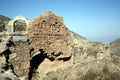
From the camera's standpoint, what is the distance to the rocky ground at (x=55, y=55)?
58.0 ft

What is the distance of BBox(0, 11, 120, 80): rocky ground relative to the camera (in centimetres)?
1769

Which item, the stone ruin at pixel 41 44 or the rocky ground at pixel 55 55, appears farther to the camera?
the rocky ground at pixel 55 55

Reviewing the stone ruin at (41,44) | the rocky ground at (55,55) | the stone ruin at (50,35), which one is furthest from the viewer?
the stone ruin at (50,35)

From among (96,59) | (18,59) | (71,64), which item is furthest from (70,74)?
(18,59)

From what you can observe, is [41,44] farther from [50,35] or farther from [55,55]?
[55,55]

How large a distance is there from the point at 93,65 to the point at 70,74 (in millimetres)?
2404

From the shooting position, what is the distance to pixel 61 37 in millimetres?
20688

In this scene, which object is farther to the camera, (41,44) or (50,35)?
(50,35)

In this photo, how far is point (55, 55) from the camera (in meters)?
20.3

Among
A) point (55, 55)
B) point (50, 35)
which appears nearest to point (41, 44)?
point (50, 35)

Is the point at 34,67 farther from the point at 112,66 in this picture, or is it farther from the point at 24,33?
the point at 112,66

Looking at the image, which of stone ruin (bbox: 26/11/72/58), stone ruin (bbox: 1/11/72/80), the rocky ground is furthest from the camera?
stone ruin (bbox: 26/11/72/58)

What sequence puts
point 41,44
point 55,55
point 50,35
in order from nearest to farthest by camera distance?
point 41,44
point 50,35
point 55,55

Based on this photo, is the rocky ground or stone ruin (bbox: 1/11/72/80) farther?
the rocky ground
